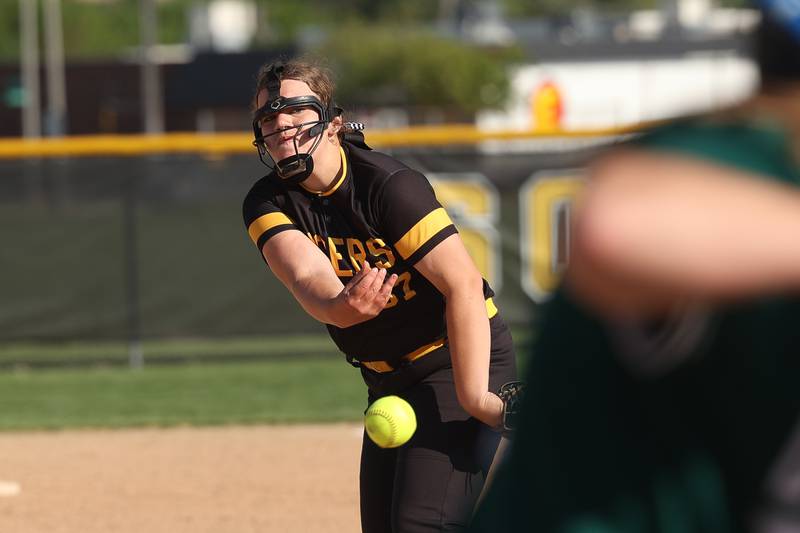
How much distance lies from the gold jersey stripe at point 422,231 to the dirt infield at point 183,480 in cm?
305

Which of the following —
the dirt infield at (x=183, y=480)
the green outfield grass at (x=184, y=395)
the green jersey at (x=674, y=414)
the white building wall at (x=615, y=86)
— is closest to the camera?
the green jersey at (x=674, y=414)

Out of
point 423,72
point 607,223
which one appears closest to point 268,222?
Result: point 607,223

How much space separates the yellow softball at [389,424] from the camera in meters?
3.72

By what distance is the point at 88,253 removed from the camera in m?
12.1

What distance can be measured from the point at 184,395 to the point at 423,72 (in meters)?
39.0

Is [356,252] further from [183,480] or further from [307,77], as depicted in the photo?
[183,480]

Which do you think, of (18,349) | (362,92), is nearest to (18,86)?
(362,92)

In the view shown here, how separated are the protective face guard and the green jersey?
2480 mm

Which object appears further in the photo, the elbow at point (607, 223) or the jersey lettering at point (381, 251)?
the jersey lettering at point (381, 251)

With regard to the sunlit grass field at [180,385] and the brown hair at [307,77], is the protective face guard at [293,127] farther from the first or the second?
the sunlit grass field at [180,385]

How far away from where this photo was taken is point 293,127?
12.7 feet

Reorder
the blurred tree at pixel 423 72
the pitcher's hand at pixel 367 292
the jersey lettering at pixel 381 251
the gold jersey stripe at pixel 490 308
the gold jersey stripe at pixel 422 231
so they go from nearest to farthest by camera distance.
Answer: the pitcher's hand at pixel 367 292 → the gold jersey stripe at pixel 422 231 → the jersey lettering at pixel 381 251 → the gold jersey stripe at pixel 490 308 → the blurred tree at pixel 423 72

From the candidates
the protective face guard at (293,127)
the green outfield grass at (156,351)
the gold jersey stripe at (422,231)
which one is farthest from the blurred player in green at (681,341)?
the green outfield grass at (156,351)

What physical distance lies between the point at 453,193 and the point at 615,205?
A: 10.6 meters
